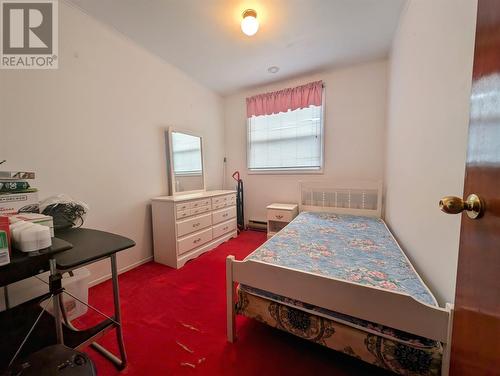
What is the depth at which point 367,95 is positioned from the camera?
2.79m

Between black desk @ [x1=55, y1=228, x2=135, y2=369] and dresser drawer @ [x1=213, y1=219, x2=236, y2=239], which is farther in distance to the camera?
dresser drawer @ [x1=213, y1=219, x2=236, y2=239]

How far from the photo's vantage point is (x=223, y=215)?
3.04 meters

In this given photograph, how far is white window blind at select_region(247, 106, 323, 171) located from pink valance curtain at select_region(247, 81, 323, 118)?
103mm

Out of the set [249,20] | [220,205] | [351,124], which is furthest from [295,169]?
[249,20]

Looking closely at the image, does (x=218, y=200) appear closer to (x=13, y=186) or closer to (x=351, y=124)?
(x=13, y=186)

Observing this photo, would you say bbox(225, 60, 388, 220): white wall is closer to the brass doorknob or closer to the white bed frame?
the white bed frame

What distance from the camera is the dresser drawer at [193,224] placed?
2299 millimetres

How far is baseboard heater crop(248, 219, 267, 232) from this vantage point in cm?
363

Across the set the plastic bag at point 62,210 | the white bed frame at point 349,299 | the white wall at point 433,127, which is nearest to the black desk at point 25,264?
the plastic bag at point 62,210

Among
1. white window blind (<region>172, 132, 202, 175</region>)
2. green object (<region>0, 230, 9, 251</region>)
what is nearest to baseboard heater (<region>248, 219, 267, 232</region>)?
white window blind (<region>172, 132, 202, 175</region>)

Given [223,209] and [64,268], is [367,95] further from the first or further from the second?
[64,268]

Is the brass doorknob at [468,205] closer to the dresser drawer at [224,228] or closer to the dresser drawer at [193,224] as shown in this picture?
the dresser drawer at [193,224]

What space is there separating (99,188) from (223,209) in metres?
1.55

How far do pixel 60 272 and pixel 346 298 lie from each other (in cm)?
124
